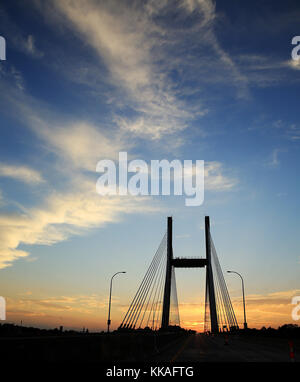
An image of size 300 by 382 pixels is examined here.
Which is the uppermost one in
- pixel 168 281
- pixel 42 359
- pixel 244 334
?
pixel 168 281

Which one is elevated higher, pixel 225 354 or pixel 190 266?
pixel 190 266

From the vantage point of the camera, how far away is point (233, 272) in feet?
192

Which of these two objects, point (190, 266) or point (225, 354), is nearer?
point (225, 354)

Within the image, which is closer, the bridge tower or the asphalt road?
the asphalt road

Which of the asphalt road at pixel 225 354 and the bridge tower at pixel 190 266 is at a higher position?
the bridge tower at pixel 190 266

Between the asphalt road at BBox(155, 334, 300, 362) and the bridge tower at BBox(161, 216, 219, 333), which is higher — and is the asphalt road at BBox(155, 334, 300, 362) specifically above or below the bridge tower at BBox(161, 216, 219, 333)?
below

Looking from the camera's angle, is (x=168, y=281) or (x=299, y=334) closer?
(x=299, y=334)

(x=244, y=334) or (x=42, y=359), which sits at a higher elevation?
(x=42, y=359)

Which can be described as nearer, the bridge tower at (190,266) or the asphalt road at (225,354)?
the asphalt road at (225,354)
